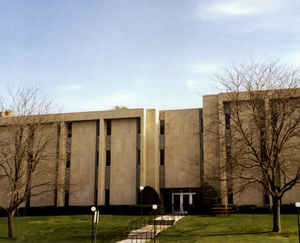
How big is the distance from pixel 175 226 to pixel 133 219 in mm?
5456

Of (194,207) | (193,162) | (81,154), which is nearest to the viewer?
(194,207)

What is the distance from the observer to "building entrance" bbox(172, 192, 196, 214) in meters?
42.7

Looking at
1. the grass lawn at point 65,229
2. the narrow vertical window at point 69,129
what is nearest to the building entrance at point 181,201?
the grass lawn at point 65,229

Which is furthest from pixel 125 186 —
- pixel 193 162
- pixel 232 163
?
pixel 232 163

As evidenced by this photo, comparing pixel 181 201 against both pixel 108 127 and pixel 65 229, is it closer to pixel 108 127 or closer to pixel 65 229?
pixel 108 127

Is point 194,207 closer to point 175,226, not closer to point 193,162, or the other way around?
point 193,162

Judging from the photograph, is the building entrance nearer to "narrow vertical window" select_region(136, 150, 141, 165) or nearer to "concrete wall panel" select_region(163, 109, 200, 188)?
"concrete wall panel" select_region(163, 109, 200, 188)

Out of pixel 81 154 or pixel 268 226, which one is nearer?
pixel 268 226

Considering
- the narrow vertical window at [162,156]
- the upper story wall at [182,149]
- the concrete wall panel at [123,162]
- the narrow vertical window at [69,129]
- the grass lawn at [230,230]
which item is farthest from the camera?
the narrow vertical window at [69,129]

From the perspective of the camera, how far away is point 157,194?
1601 inches

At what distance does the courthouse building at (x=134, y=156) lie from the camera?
141 feet

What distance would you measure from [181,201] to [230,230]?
47.5ft

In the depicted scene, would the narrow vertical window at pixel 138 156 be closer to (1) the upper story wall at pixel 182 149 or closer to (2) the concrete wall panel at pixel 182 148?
(1) the upper story wall at pixel 182 149

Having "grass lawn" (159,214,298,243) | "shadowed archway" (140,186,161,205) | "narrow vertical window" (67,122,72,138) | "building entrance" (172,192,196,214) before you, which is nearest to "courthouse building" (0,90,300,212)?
"building entrance" (172,192,196,214)
